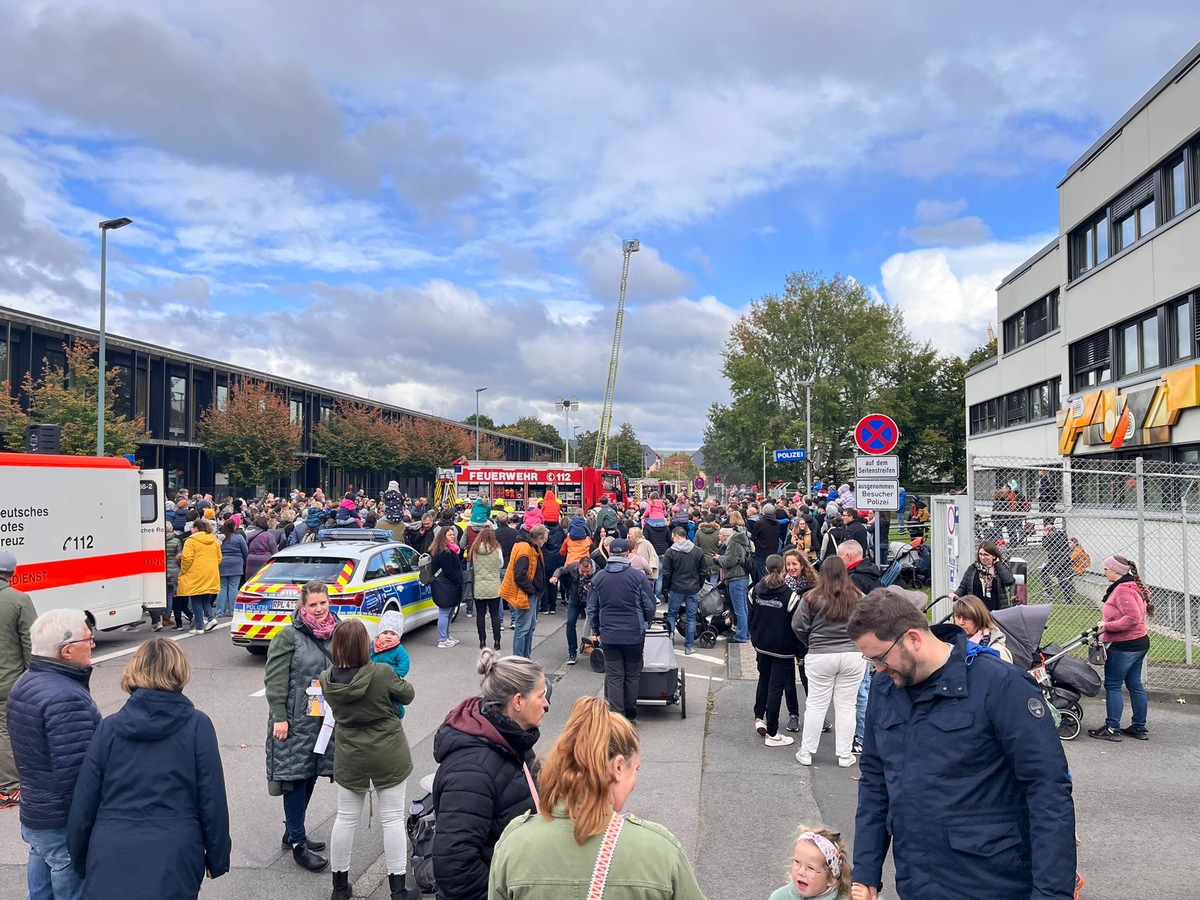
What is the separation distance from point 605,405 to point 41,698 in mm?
61036

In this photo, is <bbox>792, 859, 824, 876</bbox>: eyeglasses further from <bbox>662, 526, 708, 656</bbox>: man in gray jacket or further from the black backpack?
<bbox>662, 526, 708, 656</bbox>: man in gray jacket

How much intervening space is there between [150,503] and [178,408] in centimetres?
3084

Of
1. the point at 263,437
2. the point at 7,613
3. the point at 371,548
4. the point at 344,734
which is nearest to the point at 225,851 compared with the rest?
the point at 344,734

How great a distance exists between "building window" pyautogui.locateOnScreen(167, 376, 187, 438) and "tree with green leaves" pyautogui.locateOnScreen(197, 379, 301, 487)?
5.55ft

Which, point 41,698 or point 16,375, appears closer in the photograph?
point 41,698

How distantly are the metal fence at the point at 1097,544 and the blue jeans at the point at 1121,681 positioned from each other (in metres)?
1.79

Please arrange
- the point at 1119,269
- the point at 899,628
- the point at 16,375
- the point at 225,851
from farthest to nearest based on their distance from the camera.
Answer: the point at 16,375 → the point at 1119,269 → the point at 225,851 → the point at 899,628

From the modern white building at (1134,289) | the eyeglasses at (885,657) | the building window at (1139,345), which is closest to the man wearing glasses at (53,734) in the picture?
the eyeglasses at (885,657)

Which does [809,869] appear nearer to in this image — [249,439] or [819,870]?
[819,870]

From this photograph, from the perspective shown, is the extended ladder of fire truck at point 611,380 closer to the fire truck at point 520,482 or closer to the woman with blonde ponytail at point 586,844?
the fire truck at point 520,482

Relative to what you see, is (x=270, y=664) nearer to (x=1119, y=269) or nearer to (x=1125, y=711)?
(x=1125, y=711)

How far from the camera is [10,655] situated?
6023 millimetres

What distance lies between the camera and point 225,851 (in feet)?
12.7

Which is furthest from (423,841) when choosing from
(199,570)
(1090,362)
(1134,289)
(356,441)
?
(356,441)
